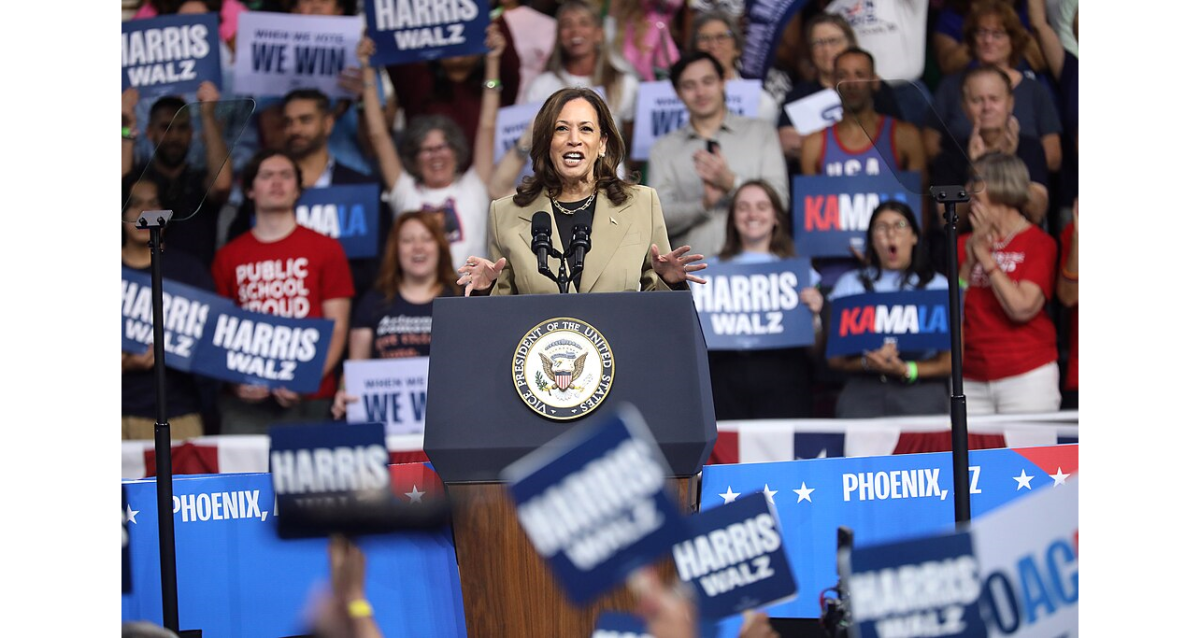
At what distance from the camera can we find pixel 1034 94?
5574 millimetres

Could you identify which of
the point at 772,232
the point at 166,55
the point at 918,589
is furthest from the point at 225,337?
the point at 918,589

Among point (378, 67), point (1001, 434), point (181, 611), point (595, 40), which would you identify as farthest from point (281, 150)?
point (1001, 434)

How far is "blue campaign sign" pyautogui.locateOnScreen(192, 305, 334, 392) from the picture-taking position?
574cm

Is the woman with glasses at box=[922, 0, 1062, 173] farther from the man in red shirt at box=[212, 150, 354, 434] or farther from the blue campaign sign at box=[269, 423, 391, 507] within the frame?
the blue campaign sign at box=[269, 423, 391, 507]

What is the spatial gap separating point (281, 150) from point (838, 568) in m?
3.79

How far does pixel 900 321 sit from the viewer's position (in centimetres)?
539

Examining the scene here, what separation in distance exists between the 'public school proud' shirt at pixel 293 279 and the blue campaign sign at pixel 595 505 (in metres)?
3.61

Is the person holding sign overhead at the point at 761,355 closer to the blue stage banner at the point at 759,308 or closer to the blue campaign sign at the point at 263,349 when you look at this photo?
the blue stage banner at the point at 759,308

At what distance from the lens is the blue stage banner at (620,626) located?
8.04 feet

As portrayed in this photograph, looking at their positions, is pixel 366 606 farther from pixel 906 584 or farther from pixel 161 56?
pixel 161 56

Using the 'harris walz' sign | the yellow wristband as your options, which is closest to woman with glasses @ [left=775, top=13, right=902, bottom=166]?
the 'harris walz' sign

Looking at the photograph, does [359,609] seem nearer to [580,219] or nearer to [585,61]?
[580,219]

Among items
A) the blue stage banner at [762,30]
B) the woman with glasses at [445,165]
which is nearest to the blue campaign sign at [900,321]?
the blue stage banner at [762,30]

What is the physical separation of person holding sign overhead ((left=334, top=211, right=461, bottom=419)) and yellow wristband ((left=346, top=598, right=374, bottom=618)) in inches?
107
